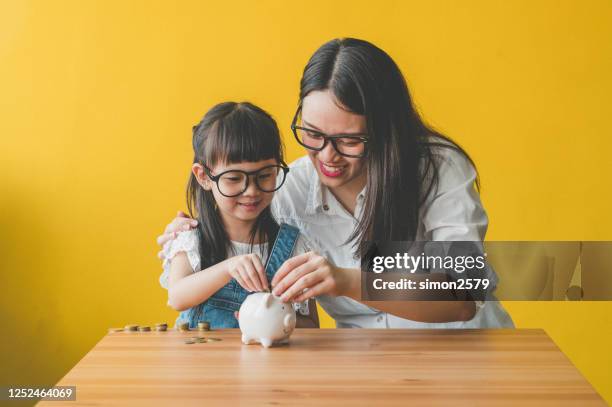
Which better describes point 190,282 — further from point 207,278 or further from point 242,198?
point 242,198

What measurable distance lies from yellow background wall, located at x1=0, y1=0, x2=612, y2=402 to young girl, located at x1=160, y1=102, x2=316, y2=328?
103 mm

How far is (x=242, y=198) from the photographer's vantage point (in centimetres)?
230

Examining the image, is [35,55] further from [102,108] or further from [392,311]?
[392,311]

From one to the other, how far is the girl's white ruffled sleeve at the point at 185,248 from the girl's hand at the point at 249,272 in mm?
233

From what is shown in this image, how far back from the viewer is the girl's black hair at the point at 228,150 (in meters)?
2.29

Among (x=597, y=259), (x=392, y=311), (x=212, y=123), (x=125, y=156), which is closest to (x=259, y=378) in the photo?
(x=392, y=311)

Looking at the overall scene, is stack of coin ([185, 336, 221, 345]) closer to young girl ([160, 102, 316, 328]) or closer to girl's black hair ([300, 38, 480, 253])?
young girl ([160, 102, 316, 328])

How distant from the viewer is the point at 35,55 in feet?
8.40

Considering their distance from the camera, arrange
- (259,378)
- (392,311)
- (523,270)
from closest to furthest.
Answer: (259,378) < (392,311) < (523,270)

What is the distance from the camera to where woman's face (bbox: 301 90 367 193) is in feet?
7.43

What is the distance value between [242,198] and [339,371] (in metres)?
0.83

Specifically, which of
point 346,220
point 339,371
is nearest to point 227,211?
point 346,220

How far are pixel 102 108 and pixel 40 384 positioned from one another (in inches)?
33.1

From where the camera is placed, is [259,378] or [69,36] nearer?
[259,378]
